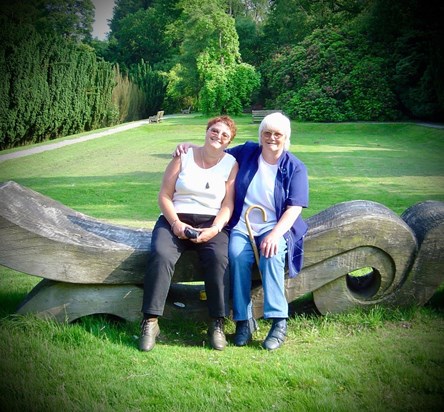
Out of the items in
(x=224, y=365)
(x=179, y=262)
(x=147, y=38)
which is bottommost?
(x=224, y=365)

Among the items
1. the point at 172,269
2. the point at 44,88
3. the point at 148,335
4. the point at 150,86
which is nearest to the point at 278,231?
the point at 172,269

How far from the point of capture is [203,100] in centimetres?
3438

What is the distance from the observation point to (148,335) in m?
3.10

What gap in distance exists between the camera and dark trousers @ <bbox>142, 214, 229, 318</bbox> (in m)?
3.09

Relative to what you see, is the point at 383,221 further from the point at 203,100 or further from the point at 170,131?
the point at 203,100

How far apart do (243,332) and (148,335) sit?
1.93 feet

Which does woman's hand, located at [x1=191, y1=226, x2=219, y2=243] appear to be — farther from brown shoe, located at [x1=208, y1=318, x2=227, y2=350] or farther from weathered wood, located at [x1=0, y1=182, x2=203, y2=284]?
brown shoe, located at [x1=208, y1=318, x2=227, y2=350]

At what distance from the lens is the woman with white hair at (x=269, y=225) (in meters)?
3.21

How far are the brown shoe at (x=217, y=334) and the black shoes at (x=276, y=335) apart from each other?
0.25 m

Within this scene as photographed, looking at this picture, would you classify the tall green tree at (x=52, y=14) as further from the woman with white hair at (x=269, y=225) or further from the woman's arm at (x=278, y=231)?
the woman's arm at (x=278, y=231)

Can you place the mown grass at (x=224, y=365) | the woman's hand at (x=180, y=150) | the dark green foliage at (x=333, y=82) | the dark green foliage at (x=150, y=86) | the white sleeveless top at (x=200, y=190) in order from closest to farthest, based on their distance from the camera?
the mown grass at (x=224, y=365), the white sleeveless top at (x=200, y=190), the woman's hand at (x=180, y=150), the dark green foliage at (x=333, y=82), the dark green foliage at (x=150, y=86)

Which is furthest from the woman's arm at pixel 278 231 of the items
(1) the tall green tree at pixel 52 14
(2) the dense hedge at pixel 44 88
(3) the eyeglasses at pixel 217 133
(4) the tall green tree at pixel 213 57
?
(4) the tall green tree at pixel 213 57

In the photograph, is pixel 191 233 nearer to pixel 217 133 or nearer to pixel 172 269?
pixel 172 269

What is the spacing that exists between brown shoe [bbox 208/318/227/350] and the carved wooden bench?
0.30m
